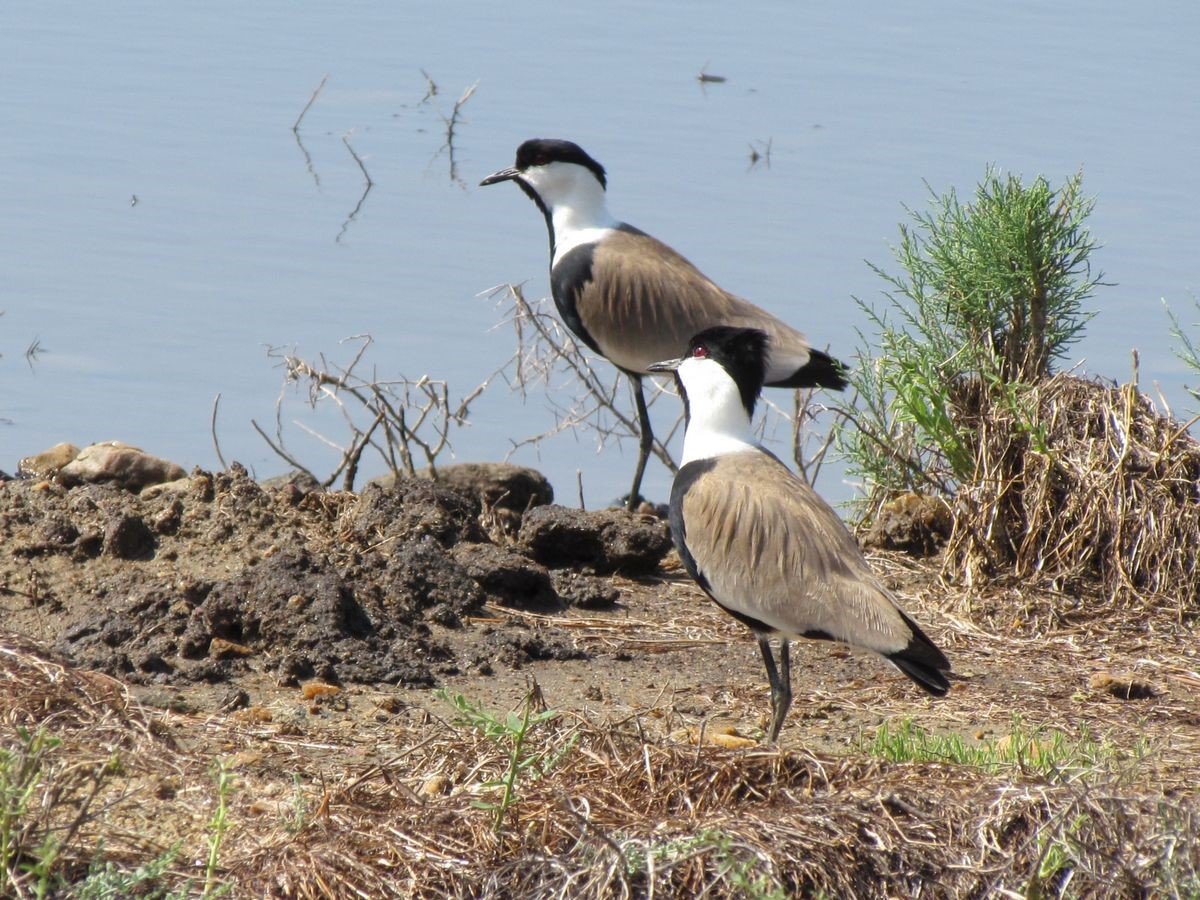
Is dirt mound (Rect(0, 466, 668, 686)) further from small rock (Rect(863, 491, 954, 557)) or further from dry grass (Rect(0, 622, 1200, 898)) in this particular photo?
dry grass (Rect(0, 622, 1200, 898))

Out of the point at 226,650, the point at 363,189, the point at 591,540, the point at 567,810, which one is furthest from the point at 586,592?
the point at 363,189

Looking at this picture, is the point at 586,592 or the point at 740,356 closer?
the point at 740,356

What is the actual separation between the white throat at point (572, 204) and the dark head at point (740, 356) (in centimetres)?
277

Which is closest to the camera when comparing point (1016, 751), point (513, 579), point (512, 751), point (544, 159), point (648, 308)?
point (512, 751)

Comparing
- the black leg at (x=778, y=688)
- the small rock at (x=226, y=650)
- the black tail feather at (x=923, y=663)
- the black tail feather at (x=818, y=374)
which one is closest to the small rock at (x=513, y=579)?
the small rock at (x=226, y=650)

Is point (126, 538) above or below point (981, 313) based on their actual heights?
below

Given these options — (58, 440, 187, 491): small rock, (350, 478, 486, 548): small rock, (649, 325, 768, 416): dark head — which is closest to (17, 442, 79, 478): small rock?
(58, 440, 187, 491): small rock

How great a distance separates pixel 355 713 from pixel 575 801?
4.74ft

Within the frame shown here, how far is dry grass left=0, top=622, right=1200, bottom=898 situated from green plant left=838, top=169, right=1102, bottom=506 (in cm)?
264

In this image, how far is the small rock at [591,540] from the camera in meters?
7.11

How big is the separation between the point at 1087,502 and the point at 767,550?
1.76 metres

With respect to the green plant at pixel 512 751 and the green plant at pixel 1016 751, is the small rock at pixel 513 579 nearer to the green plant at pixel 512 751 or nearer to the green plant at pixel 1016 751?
the green plant at pixel 1016 751

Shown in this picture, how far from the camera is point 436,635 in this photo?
6.27 m

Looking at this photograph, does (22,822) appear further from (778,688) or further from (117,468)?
(117,468)
